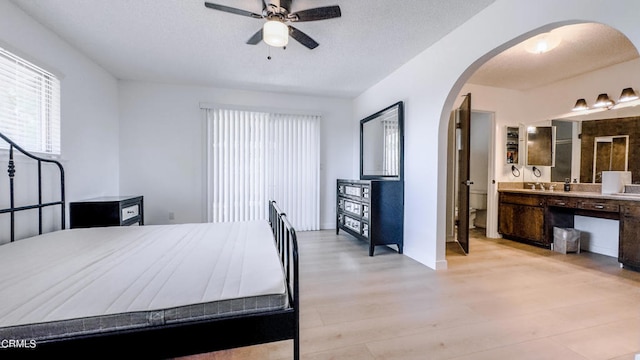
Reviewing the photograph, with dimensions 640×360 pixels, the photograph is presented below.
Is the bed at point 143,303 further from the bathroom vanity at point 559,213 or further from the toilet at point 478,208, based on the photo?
the toilet at point 478,208

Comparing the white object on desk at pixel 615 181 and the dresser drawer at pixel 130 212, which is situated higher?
the white object on desk at pixel 615 181

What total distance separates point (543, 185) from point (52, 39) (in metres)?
6.71

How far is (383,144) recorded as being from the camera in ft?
12.9

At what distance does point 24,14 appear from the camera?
2270 millimetres

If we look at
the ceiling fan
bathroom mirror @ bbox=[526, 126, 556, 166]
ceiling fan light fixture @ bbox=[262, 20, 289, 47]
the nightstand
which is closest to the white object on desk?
bathroom mirror @ bbox=[526, 126, 556, 166]

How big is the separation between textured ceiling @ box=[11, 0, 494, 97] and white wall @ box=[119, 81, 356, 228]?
0.99 feet

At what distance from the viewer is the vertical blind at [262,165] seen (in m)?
4.38

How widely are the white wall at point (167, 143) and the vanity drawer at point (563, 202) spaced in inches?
176

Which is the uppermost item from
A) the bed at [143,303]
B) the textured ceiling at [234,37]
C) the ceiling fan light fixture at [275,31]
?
the textured ceiling at [234,37]

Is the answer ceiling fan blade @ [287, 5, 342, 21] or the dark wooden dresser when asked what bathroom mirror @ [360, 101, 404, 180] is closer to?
the dark wooden dresser

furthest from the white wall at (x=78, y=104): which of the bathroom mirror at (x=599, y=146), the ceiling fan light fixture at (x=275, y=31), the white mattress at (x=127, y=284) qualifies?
the bathroom mirror at (x=599, y=146)

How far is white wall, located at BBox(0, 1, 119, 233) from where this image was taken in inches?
88.1

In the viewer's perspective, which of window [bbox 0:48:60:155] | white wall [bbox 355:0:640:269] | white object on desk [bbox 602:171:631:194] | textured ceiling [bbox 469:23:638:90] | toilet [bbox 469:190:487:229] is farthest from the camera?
toilet [bbox 469:190:487:229]

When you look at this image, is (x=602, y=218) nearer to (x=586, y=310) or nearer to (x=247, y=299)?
(x=586, y=310)
